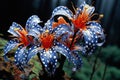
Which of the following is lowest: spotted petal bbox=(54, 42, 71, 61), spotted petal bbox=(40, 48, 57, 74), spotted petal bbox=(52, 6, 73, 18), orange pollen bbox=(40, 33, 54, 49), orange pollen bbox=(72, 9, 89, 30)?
spotted petal bbox=(40, 48, 57, 74)

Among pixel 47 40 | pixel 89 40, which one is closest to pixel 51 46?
pixel 47 40

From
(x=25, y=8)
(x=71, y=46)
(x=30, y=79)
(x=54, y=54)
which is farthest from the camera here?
(x=25, y=8)

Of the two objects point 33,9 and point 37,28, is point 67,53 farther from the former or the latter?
point 33,9

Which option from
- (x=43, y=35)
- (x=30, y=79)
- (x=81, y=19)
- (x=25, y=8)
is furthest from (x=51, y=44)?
(x=25, y=8)

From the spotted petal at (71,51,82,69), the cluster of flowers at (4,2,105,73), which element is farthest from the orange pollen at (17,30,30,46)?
the spotted petal at (71,51,82,69)

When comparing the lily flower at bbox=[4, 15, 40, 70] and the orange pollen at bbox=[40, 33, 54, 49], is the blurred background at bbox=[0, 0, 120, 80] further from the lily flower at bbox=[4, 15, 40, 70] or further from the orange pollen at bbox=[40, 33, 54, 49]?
the orange pollen at bbox=[40, 33, 54, 49]

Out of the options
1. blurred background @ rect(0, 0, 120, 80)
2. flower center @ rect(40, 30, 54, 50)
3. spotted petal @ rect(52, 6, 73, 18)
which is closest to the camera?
flower center @ rect(40, 30, 54, 50)

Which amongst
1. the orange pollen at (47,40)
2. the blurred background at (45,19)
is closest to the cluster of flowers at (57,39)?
the orange pollen at (47,40)

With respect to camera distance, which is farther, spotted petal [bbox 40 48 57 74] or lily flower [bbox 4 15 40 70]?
lily flower [bbox 4 15 40 70]
